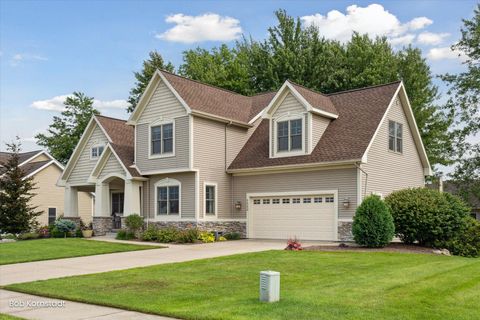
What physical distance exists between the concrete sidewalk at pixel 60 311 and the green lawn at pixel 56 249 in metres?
7.07

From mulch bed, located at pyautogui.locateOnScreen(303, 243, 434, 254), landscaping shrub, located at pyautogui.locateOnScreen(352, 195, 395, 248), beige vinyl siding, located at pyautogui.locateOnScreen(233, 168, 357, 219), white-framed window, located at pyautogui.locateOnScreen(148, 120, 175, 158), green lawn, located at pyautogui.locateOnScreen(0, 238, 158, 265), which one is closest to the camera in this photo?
green lawn, located at pyautogui.locateOnScreen(0, 238, 158, 265)

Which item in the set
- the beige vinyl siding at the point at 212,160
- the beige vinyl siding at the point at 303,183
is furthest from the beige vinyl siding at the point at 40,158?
the beige vinyl siding at the point at 303,183

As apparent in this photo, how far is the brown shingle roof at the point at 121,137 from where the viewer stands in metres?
27.4

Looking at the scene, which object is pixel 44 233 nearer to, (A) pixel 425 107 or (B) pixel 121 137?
→ (B) pixel 121 137

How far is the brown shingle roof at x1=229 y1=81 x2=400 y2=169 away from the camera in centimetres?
2264

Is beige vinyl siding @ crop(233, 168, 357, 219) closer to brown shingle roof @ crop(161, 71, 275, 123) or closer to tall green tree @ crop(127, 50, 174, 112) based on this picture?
brown shingle roof @ crop(161, 71, 275, 123)

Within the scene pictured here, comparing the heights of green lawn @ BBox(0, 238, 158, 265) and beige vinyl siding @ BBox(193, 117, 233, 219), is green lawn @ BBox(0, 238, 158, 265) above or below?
below

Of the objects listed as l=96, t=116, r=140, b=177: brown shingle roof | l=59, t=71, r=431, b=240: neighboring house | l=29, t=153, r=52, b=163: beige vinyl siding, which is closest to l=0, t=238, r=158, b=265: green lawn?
l=59, t=71, r=431, b=240: neighboring house

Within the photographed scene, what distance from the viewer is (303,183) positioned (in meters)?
23.6

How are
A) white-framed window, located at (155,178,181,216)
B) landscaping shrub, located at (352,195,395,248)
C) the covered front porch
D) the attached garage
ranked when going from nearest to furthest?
landscaping shrub, located at (352,195,395,248)
the attached garage
white-framed window, located at (155,178,181,216)
the covered front porch

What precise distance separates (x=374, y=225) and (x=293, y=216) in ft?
18.2

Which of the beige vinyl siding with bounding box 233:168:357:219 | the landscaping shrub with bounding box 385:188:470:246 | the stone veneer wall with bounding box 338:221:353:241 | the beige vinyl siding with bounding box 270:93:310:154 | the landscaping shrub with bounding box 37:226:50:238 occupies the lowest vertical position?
the landscaping shrub with bounding box 37:226:50:238

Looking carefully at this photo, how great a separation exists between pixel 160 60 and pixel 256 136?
2464 centimetres

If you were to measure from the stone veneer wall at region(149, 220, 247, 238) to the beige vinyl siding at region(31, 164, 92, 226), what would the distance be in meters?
16.1
